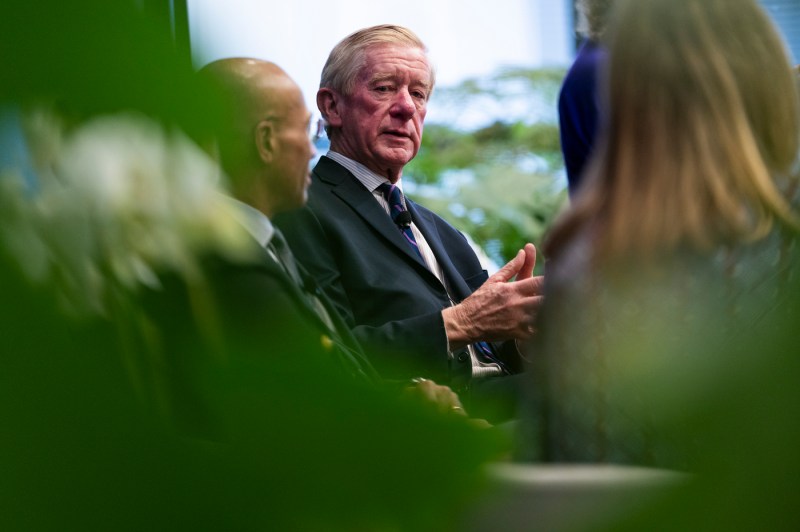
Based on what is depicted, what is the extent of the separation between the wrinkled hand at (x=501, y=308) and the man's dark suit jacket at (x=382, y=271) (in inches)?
0.9

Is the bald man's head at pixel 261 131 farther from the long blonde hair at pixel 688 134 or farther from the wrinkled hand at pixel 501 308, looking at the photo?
the wrinkled hand at pixel 501 308

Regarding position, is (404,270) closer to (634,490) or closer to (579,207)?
(579,207)

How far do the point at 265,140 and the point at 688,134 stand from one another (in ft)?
0.71

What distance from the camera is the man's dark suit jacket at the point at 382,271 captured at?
0.45 m

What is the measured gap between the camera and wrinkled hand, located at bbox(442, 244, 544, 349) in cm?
87

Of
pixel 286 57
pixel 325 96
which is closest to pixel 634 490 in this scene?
pixel 286 57

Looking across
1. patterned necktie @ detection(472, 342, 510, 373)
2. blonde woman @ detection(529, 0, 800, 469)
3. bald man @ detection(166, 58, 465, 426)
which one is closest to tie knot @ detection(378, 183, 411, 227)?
patterned necktie @ detection(472, 342, 510, 373)

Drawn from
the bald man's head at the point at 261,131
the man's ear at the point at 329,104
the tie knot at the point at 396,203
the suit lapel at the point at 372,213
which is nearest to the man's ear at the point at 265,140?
the bald man's head at the point at 261,131

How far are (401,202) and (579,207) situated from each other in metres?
0.34

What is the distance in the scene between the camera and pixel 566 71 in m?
Result: 0.51

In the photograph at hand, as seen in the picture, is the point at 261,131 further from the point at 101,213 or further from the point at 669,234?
the point at 669,234

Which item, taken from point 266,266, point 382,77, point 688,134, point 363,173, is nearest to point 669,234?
point 688,134

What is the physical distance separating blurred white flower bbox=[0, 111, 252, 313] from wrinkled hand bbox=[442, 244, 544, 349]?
1.88 ft

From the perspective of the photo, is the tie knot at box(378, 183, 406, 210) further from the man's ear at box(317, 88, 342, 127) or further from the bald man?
the bald man
